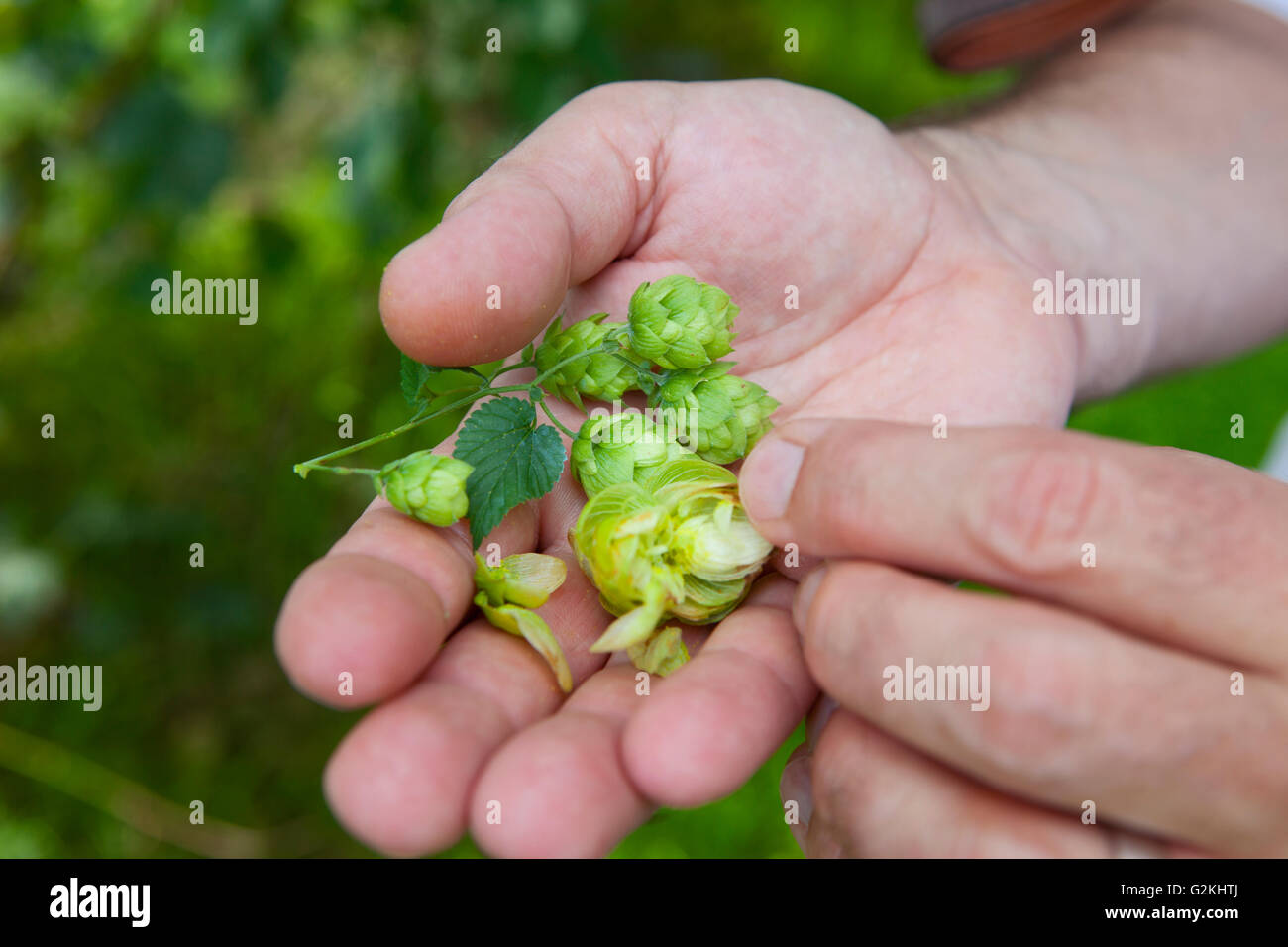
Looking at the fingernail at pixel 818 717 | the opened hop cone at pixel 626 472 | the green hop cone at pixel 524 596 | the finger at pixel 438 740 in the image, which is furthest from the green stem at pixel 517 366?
the fingernail at pixel 818 717

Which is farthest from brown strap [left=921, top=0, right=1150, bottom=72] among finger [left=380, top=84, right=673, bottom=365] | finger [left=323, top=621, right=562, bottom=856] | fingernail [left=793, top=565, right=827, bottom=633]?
finger [left=323, top=621, right=562, bottom=856]

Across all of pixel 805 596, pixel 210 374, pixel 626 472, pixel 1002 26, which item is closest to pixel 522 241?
pixel 626 472

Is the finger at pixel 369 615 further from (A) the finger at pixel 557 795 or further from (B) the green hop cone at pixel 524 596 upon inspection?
(A) the finger at pixel 557 795

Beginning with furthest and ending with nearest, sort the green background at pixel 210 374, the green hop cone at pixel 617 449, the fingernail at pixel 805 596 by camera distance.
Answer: the green background at pixel 210 374, the green hop cone at pixel 617 449, the fingernail at pixel 805 596

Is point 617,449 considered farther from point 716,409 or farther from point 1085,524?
point 1085,524

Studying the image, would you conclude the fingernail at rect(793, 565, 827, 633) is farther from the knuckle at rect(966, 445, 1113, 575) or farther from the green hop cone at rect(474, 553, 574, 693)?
the green hop cone at rect(474, 553, 574, 693)
